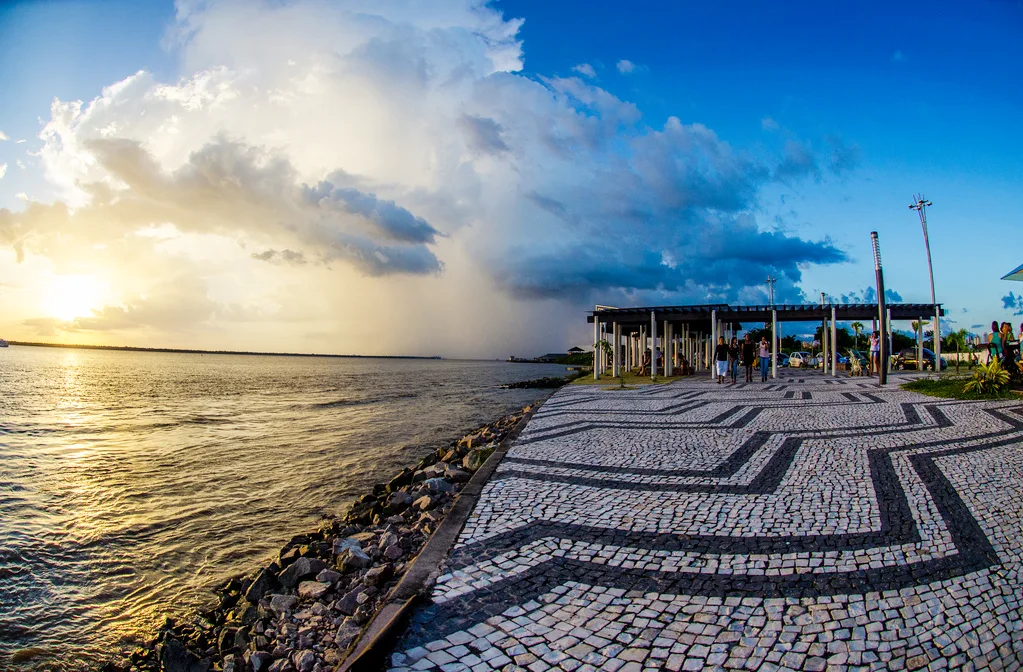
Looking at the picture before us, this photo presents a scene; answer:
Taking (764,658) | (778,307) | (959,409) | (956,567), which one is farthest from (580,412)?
(778,307)

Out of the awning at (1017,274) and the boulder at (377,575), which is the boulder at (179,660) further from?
the awning at (1017,274)

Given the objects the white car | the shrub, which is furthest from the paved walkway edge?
the white car

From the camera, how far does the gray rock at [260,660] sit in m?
3.59

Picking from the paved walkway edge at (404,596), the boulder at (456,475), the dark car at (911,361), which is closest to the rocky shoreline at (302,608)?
the paved walkway edge at (404,596)

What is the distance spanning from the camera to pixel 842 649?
2.85 m

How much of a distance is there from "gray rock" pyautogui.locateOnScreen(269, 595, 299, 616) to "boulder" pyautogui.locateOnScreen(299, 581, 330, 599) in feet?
0.27

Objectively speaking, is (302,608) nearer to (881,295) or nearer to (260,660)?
(260,660)

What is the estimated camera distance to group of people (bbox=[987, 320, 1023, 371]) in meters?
12.6

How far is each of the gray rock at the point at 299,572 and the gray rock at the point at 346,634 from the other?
1.58 metres

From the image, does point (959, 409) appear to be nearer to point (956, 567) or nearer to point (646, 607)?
point (956, 567)

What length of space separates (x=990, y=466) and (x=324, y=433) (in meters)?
16.1

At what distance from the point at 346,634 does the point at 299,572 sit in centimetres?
176

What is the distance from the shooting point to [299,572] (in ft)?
16.6

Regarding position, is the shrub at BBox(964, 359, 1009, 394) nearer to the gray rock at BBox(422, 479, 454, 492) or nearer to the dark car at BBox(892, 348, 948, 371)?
the gray rock at BBox(422, 479, 454, 492)
